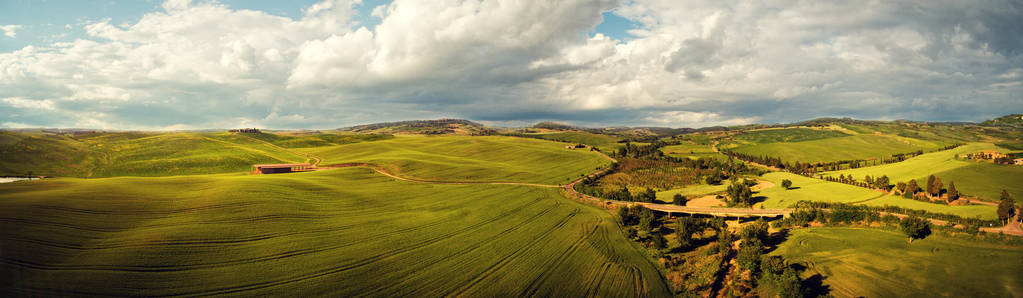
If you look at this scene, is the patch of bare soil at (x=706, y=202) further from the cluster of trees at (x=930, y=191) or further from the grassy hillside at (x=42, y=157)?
the grassy hillside at (x=42, y=157)

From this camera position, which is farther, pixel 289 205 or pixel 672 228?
pixel 672 228

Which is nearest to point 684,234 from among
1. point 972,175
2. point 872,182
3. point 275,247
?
point 275,247

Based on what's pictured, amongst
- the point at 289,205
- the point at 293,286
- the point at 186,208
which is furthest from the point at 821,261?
the point at 186,208

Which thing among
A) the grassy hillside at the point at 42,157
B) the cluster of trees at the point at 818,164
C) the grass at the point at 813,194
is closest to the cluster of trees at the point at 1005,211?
the grass at the point at 813,194

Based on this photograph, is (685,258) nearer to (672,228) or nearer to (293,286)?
(672,228)

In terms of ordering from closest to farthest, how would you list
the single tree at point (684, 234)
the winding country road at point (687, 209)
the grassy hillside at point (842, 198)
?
1. the winding country road at point (687, 209)
2. the single tree at point (684, 234)
3. the grassy hillside at point (842, 198)
